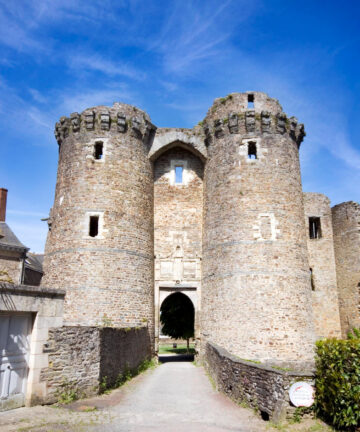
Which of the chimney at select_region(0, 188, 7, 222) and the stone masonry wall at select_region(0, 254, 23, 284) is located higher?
the chimney at select_region(0, 188, 7, 222)

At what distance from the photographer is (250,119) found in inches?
642

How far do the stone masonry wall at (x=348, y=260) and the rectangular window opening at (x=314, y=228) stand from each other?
29.6 inches

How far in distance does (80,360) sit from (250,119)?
11.4 metres

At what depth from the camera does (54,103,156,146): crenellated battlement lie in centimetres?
1642

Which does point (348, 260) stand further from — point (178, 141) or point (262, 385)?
point (262, 385)

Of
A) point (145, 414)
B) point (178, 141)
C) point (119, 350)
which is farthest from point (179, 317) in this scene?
point (145, 414)

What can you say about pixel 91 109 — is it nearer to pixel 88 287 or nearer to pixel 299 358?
pixel 88 287

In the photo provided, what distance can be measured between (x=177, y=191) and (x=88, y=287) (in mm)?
5998

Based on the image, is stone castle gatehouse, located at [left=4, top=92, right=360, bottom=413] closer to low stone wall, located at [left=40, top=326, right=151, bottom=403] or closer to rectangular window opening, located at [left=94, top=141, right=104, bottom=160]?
rectangular window opening, located at [left=94, top=141, right=104, bottom=160]

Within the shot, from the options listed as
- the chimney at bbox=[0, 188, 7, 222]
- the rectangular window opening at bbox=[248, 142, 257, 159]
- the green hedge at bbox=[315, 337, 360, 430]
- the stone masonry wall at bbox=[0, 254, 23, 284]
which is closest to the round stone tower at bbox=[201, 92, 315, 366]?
the rectangular window opening at bbox=[248, 142, 257, 159]

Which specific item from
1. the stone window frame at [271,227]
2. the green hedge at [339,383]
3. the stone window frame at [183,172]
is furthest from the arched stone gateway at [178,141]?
the green hedge at [339,383]

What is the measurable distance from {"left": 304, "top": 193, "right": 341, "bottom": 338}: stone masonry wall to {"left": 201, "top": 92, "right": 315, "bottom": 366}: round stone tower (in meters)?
3.22

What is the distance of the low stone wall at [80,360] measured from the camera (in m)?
8.33

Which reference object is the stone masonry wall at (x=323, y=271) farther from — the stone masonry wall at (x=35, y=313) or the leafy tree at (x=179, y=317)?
the stone masonry wall at (x=35, y=313)
